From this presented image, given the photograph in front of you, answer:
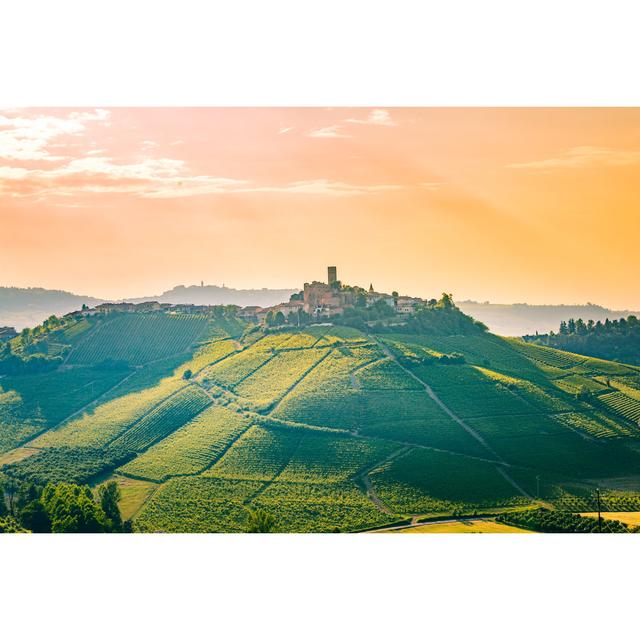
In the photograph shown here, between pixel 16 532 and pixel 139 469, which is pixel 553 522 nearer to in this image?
pixel 139 469

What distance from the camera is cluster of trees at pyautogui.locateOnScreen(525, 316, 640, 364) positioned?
14.9 metres

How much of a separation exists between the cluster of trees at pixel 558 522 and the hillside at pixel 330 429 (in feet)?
1.03

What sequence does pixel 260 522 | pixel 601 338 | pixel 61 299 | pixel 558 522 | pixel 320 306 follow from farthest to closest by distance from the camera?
pixel 320 306 → pixel 61 299 → pixel 601 338 → pixel 260 522 → pixel 558 522

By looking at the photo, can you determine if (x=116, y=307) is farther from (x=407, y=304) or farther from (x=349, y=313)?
(x=407, y=304)

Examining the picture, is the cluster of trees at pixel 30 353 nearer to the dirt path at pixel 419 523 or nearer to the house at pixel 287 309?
the house at pixel 287 309

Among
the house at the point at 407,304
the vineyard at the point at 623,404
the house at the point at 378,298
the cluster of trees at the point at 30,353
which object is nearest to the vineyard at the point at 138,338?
the cluster of trees at the point at 30,353

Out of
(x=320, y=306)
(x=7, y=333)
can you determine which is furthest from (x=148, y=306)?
(x=320, y=306)

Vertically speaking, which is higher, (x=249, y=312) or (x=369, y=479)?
(x=249, y=312)

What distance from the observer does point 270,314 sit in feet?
59.1

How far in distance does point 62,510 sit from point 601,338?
37.8 ft

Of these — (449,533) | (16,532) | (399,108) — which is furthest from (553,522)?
(16,532)

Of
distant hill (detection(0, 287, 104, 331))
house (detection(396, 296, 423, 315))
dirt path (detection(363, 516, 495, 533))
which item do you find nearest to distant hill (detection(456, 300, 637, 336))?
house (detection(396, 296, 423, 315))

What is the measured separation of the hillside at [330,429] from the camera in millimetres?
11453

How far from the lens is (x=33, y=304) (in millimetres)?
16422
